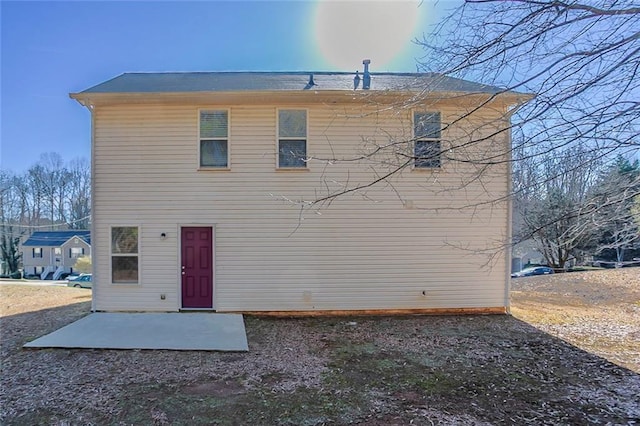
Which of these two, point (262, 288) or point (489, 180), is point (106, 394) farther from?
point (489, 180)

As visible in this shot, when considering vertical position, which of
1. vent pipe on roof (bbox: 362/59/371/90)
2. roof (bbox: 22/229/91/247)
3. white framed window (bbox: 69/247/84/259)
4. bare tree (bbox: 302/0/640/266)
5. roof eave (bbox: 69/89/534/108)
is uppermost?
vent pipe on roof (bbox: 362/59/371/90)

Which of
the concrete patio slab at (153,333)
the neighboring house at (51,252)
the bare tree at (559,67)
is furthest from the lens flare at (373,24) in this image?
the neighboring house at (51,252)

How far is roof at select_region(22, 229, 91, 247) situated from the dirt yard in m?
34.8

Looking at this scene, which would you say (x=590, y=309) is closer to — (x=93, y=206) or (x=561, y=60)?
(x=561, y=60)

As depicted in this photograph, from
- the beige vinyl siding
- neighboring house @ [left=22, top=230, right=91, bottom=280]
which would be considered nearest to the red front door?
the beige vinyl siding

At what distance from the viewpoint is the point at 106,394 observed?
393cm

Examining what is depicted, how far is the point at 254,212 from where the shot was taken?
24.9 ft

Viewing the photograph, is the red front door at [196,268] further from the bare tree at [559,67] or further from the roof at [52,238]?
the roof at [52,238]

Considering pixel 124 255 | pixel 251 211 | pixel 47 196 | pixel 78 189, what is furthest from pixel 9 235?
pixel 251 211

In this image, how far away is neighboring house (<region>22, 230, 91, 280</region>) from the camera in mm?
35344

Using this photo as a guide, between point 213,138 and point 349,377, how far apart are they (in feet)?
18.8

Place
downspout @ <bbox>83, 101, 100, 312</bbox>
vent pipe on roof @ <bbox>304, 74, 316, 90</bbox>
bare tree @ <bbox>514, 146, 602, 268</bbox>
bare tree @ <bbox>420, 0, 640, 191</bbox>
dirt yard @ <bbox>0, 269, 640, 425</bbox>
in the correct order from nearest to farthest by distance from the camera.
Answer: bare tree @ <bbox>420, 0, 640, 191</bbox> < dirt yard @ <bbox>0, 269, 640, 425</bbox> < bare tree @ <bbox>514, 146, 602, 268</bbox> < downspout @ <bbox>83, 101, 100, 312</bbox> < vent pipe on roof @ <bbox>304, 74, 316, 90</bbox>

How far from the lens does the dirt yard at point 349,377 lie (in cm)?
355

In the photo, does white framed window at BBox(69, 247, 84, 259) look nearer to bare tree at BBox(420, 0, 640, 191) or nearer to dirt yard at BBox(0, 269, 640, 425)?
dirt yard at BBox(0, 269, 640, 425)
